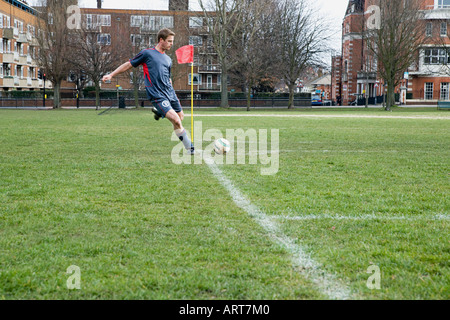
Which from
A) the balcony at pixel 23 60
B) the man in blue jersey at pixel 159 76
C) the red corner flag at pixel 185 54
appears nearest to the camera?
the man in blue jersey at pixel 159 76

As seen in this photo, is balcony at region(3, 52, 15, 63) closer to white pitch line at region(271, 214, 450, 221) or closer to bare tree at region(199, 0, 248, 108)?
bare tree at region(199, 0, 248, 108)

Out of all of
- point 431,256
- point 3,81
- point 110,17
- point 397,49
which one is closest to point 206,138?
point 431,256

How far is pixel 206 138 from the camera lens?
567 inches

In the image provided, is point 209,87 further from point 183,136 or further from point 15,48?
point 183,136

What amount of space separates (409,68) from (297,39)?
2526 cm

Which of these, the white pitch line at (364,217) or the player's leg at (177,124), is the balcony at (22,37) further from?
the white pitch line at (364,217)

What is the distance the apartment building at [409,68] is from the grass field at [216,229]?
51829 mm

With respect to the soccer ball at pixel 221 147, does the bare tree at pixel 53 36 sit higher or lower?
higher

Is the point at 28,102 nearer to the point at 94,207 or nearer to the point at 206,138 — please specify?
the point at 206,138

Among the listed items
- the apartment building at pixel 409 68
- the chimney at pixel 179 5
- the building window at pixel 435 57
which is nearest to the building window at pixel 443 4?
the apartment building at pixel 409 68

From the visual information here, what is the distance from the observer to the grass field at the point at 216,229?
318 cm

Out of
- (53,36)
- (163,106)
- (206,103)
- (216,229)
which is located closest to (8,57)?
(53,36)

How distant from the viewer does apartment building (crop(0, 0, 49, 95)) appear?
64.3 meters

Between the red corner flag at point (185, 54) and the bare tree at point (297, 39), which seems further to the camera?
the bare tree at point (297, 39)
